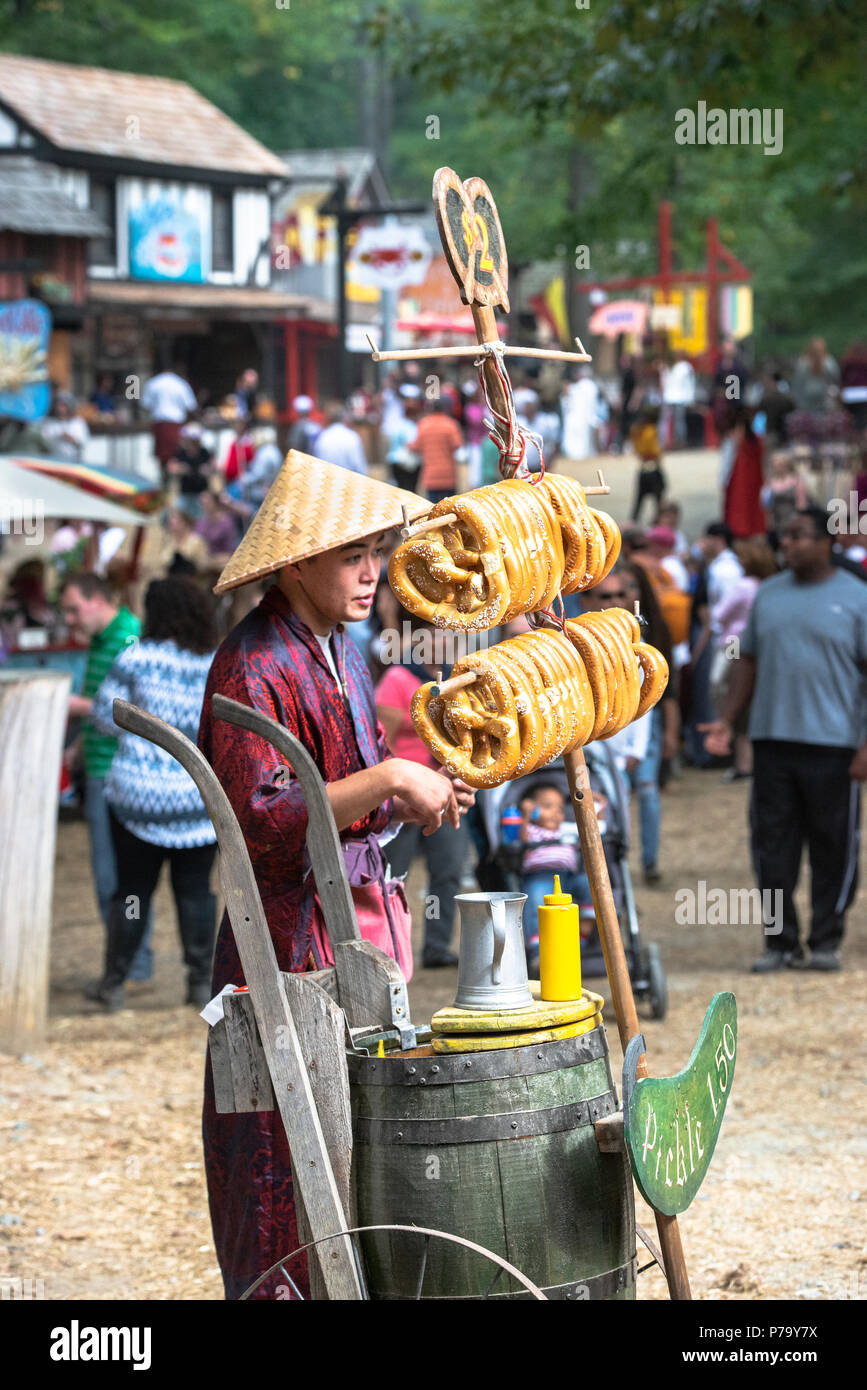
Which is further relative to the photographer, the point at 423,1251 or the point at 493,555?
the point at 493,555

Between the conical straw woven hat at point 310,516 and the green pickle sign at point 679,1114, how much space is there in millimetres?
1147

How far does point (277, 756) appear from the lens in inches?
137

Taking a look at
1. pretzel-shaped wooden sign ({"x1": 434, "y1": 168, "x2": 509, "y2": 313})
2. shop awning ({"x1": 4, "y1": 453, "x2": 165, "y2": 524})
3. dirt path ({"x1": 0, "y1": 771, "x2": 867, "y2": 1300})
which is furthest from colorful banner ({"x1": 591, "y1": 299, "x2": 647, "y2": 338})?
pretzel-shaped wooden sign ({"x1": 434, "y1": 168, "x2": 509, "y2": 313})

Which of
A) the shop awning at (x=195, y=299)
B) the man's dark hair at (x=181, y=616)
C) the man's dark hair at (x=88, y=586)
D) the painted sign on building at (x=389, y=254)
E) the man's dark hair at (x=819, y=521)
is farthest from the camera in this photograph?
the shop awning at (x=195, y=299)

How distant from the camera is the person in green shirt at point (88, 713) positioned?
864 centimetres

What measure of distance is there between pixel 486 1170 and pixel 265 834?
81cm

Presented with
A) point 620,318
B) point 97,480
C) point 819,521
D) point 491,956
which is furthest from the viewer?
point 620,318

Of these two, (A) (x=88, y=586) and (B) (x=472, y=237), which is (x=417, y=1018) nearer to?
(A) (x=88, y=586)

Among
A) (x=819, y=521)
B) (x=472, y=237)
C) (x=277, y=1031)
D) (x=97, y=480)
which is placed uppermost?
(x=472, y=237)

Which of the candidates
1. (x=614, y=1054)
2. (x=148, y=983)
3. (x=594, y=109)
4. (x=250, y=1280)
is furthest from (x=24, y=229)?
(x=250, y=1280)

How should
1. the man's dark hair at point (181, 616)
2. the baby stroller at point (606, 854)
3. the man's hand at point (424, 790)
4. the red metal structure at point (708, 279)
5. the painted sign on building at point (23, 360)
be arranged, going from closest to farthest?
the man's hand at point (424, 790) → the baby stroller at point (606, 854) → the man's dark hair at point (181, 616) → the painted sign on building at point (23, 360) → the red metal structure at point (708, 279)

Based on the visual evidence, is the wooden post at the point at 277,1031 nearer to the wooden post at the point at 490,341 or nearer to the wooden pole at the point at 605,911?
the wooden pole at the point at 605,911

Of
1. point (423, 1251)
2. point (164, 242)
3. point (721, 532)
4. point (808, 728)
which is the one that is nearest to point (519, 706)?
point (423, 1251)

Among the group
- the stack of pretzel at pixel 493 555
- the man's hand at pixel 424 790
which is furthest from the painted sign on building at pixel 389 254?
the man's hand at pixel 424 790
